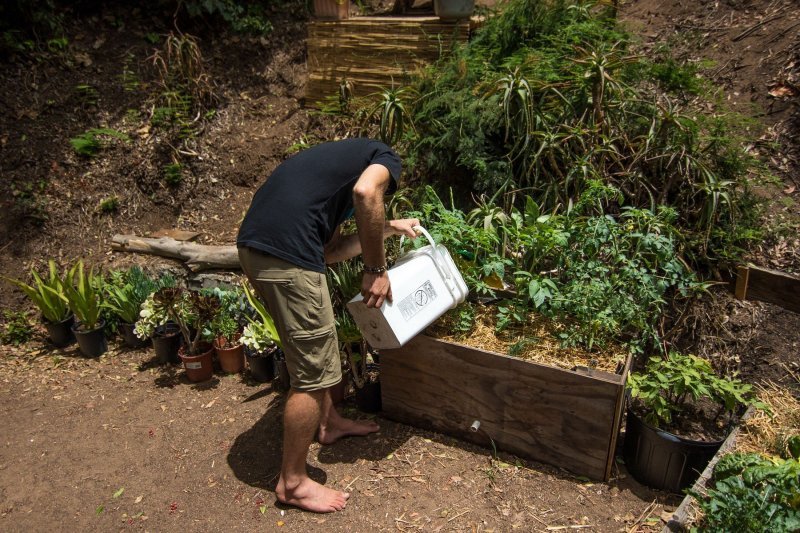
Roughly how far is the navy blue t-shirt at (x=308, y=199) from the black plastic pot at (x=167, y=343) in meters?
1.92

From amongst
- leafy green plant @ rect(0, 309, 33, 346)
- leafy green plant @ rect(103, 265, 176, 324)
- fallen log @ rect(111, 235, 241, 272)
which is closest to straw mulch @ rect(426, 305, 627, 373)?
fallen log @ rect(111, 235, 241, 272)

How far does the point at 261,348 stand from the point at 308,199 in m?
1.58

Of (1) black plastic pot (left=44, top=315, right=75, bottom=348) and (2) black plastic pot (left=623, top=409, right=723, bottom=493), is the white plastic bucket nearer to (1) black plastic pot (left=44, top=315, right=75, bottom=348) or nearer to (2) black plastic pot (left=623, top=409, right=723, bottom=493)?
(2) black plastic pot (left=623, top=409, right=723, bottom=493)

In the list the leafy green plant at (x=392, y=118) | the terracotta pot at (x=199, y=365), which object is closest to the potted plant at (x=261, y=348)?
the terracotta pot at (x=199, y=365)

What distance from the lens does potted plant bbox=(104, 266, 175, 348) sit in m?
4.32

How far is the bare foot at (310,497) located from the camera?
2.75m

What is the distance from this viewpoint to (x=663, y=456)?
265 cm

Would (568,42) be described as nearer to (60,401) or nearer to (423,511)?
(423,511)

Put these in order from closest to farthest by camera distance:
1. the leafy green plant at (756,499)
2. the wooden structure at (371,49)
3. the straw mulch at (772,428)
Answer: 1. the leafy green plant at (756,499)
2. the straw mulch at (772,428)
3. the wooden structure at (371,49)

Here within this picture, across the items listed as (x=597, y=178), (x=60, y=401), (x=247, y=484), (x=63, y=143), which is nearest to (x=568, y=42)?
(x=597, y=178)

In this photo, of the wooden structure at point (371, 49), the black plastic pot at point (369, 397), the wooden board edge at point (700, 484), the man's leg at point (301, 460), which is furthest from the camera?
the wooden structure at point (371, 49)

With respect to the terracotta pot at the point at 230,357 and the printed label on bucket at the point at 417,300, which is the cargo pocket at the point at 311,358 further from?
the terracotta pot at the point at 230,357

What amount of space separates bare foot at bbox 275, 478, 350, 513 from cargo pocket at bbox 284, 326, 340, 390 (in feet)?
1.64

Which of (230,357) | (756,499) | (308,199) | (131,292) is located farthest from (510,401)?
(131,292)
